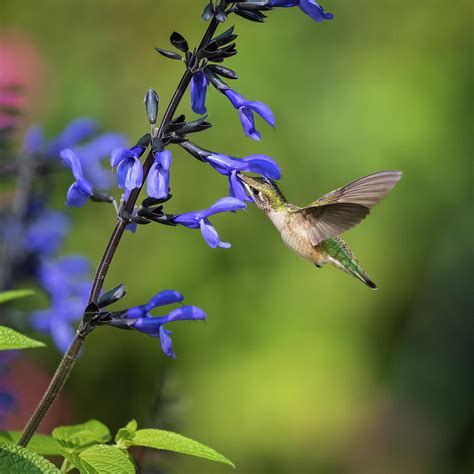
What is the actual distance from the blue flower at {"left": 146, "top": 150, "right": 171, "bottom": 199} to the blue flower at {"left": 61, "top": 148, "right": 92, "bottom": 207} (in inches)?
6.2

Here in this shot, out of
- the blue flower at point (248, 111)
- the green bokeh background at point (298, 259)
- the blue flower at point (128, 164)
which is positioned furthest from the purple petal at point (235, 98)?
the green bokeh background at point (298, 259)

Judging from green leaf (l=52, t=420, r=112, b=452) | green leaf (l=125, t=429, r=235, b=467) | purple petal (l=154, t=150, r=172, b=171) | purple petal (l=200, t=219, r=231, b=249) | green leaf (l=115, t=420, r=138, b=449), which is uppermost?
purple petal (l=154, t=150, r=172, b=171)

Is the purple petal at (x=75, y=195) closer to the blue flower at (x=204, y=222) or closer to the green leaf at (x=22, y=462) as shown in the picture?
the blue flower at (x=204, y=222)

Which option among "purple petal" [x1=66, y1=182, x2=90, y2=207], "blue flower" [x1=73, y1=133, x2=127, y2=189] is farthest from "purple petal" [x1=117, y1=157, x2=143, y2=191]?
"blue flower" [x1=73, y1=133, x2=127, y2=189]

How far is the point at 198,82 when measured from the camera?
144cm

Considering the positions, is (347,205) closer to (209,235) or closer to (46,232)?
(209,235)

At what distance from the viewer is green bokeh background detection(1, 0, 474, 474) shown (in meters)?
4.17

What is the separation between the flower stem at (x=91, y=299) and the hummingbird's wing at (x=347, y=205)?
0.55 meters

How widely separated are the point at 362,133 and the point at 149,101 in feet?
10.3

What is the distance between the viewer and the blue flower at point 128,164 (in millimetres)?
1318

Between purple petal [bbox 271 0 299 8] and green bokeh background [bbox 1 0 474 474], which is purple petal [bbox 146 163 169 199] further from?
green bokeh background [bbox 1 0 474 474]

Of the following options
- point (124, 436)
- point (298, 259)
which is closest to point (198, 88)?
point (124, 436)

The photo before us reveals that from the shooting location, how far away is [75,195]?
1464 millimetres

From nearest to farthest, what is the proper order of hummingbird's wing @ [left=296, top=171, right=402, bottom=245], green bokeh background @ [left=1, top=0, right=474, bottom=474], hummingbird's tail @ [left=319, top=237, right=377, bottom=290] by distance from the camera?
1. hummingbird's wing @ [left=296, top=171, right=402, bottom=245]
2. hummingbird's tail @ [left=319, top=237, right=377, bottom=290]
3. green bokeh background @ [left=1, top=0, right=474, bottom=474]
